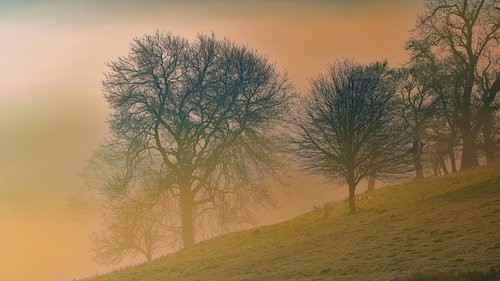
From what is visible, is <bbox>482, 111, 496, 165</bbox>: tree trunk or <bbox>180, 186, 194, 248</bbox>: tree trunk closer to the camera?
<bbox>180, 186, 194, 248</bbox>: tree trunk

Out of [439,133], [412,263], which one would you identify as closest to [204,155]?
[439,133]

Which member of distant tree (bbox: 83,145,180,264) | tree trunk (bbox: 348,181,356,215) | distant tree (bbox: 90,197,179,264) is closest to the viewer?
tree trunk (bbox: 348,181,356,215)

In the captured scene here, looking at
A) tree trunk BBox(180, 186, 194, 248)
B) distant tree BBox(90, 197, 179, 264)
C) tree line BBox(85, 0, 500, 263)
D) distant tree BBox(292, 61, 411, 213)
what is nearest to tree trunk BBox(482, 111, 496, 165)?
tree line BBox(85, 0, 500, 263)

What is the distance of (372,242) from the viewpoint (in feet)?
81.1

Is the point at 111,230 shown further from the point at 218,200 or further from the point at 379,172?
the point at 379,172

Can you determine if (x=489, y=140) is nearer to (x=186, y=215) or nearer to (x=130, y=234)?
(x=186, y=215)

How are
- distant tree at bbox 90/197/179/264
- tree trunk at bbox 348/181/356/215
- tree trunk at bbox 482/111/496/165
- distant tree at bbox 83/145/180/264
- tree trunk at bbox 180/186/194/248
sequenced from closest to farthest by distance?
tree trunk at bbox 348/181/356/215 < distant tree at bbox 83/145/180/264 < distant tree at bbox 90/197/179/264 < tree trunk at bbox 180/186/194/248 < tree trunk at bbox 482/111/496/165

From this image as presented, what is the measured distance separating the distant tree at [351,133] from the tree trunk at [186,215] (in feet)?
28.9

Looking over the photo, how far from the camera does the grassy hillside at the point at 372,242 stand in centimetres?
2000

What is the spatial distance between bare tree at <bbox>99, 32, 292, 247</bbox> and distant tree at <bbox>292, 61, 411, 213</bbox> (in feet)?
15.2

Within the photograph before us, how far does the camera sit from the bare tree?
3894 centimetres

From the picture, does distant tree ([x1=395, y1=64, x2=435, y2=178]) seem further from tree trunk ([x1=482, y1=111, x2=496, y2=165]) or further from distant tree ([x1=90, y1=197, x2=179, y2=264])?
distant tree ([x1=90, y1=197, x2=179, y2=264])

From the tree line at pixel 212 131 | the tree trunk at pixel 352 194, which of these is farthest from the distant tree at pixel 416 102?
the tree trunk at pixel 352 194

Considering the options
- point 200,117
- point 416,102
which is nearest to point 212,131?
point 200,117
